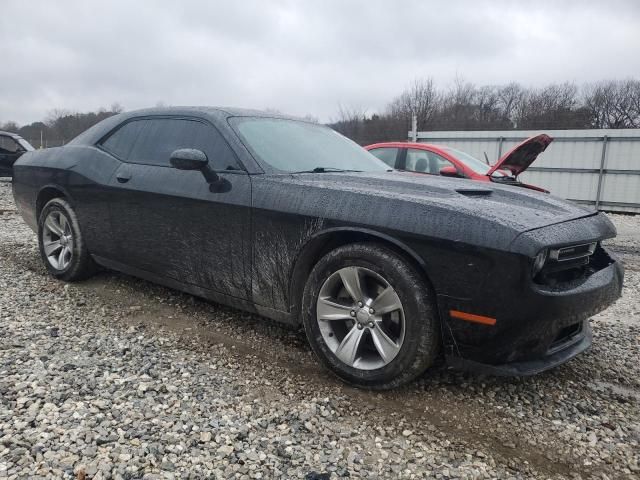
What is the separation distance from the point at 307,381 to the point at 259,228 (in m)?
0.91

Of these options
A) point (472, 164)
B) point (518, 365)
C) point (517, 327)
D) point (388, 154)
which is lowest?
point (518, 365)

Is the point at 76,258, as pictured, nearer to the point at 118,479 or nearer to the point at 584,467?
the point at 118,479

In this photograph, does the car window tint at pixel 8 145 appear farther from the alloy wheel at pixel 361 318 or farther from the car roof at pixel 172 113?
the alloy wheel at pixel 361 318

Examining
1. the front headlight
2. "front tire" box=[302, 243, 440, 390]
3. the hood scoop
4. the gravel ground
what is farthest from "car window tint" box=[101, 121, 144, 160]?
the front headlight

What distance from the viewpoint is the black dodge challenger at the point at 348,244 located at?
88.0 inches

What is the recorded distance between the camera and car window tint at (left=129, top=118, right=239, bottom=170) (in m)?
3.21

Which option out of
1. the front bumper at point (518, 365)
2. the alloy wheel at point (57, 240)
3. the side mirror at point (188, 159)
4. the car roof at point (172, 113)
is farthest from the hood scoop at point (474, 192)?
the alloy wheel at point (57, 240)

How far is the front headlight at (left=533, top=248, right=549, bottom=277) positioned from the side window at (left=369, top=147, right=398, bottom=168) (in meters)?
5.25

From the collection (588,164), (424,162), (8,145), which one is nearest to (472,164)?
(424,162)

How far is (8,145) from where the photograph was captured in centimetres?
1318

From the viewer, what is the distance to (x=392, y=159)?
7.43 metres

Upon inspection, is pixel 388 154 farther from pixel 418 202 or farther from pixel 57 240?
pixel 418 202

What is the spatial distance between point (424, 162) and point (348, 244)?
486cm

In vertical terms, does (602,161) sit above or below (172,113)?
below
